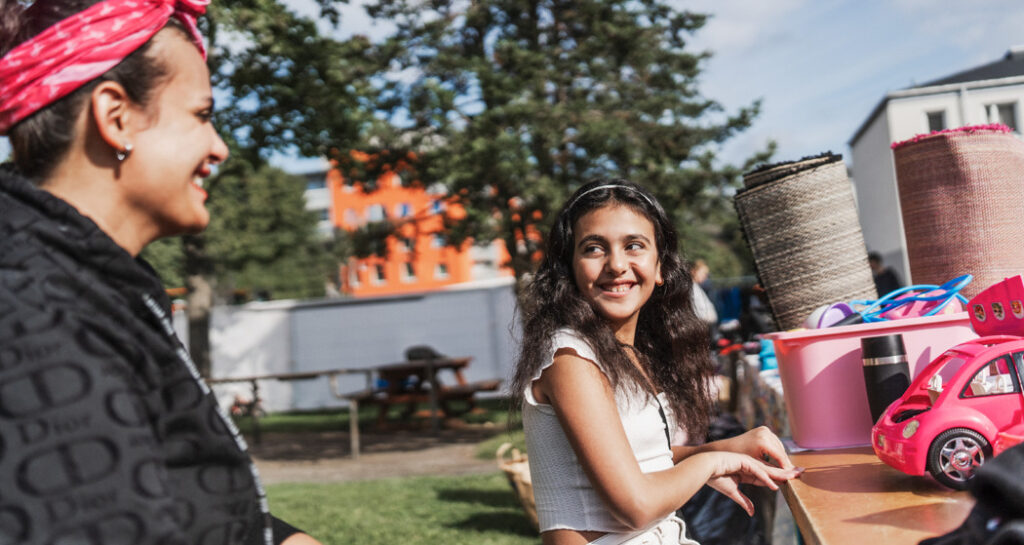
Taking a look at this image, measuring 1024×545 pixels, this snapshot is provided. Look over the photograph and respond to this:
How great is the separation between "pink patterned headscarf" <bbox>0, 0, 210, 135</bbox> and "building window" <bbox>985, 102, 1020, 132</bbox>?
2560mm

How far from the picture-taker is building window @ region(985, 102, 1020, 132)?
2.63 m

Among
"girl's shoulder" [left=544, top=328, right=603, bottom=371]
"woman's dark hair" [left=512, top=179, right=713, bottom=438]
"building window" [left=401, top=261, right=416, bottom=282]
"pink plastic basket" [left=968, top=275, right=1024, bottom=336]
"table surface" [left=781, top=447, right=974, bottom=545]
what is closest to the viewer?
"table surface" [left=781, top=447, right=974, bottom=545]

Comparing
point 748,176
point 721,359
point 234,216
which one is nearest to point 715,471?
point 748,176

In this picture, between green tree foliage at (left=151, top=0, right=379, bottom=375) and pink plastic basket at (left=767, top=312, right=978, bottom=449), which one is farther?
green tree foliage at (left=151, top=0, right=379, bottom=375)

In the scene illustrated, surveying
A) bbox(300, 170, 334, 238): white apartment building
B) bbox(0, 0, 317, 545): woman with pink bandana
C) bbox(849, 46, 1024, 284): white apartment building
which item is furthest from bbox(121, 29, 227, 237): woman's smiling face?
bbox(300, 170, 334, 238): white apartment building

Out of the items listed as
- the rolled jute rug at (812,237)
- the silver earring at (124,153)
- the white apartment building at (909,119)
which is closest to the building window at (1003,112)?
the white apartment building at (909,119)

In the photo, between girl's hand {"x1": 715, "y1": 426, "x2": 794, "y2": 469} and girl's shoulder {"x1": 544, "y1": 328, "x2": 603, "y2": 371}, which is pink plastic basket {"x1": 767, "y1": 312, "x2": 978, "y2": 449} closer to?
girl's hand {"x1": 715, "y1": 426, "x2": 794, "y2": 469}

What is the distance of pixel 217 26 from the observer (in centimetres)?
774

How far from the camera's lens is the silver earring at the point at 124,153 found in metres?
0.99

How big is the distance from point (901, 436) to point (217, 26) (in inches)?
303

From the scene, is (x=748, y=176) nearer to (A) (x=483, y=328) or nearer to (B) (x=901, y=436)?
(B) (x=901, y=436)

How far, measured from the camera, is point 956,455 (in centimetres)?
135

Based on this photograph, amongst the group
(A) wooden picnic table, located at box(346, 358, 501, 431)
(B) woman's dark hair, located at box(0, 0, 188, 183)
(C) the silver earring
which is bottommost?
(A) wooden picnic table, located at box(346, 358, 501, 431)

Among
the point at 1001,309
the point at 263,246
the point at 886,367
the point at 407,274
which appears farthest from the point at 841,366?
the point at 407,274
